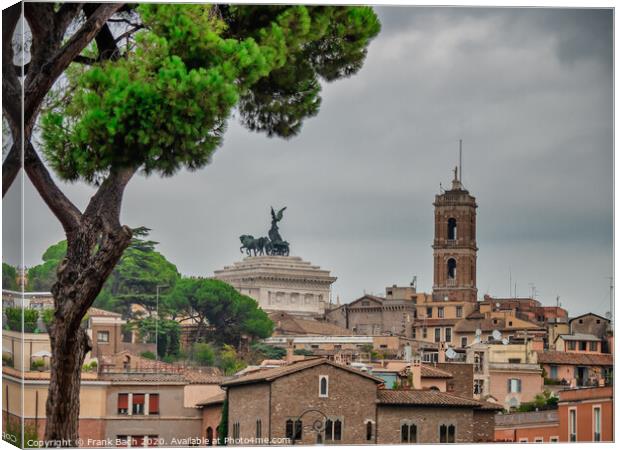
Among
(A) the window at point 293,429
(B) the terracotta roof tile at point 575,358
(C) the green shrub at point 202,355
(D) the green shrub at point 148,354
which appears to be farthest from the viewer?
(D) the green shrub at point 148,354

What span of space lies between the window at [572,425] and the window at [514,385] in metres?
1.42

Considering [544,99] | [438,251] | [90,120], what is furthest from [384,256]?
[90,120]

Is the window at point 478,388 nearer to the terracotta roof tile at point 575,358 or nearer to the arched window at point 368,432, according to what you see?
the terracotta roof tile at point 575,358

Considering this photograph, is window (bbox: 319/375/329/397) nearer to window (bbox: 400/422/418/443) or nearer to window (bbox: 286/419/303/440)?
window (bbox: 286/419/303/440)

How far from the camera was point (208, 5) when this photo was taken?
1855cm

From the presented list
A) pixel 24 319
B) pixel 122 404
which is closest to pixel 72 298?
pixel 24 319

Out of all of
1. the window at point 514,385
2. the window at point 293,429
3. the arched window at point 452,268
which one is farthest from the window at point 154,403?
the window at point 514,385

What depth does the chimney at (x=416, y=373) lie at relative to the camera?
72.4 feet

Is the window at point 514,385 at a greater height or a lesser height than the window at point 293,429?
greater

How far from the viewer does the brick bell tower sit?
19.7 meters

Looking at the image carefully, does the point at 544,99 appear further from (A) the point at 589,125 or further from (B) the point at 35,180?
(B) the point at 35,180

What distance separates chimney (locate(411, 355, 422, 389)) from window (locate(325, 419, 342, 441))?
7.32ft

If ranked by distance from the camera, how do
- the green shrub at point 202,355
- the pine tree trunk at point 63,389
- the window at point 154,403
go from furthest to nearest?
the green shrub at point 202,355, the window at point 154,403, the pine tree trunk at point 63,389

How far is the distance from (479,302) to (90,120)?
6.89m
